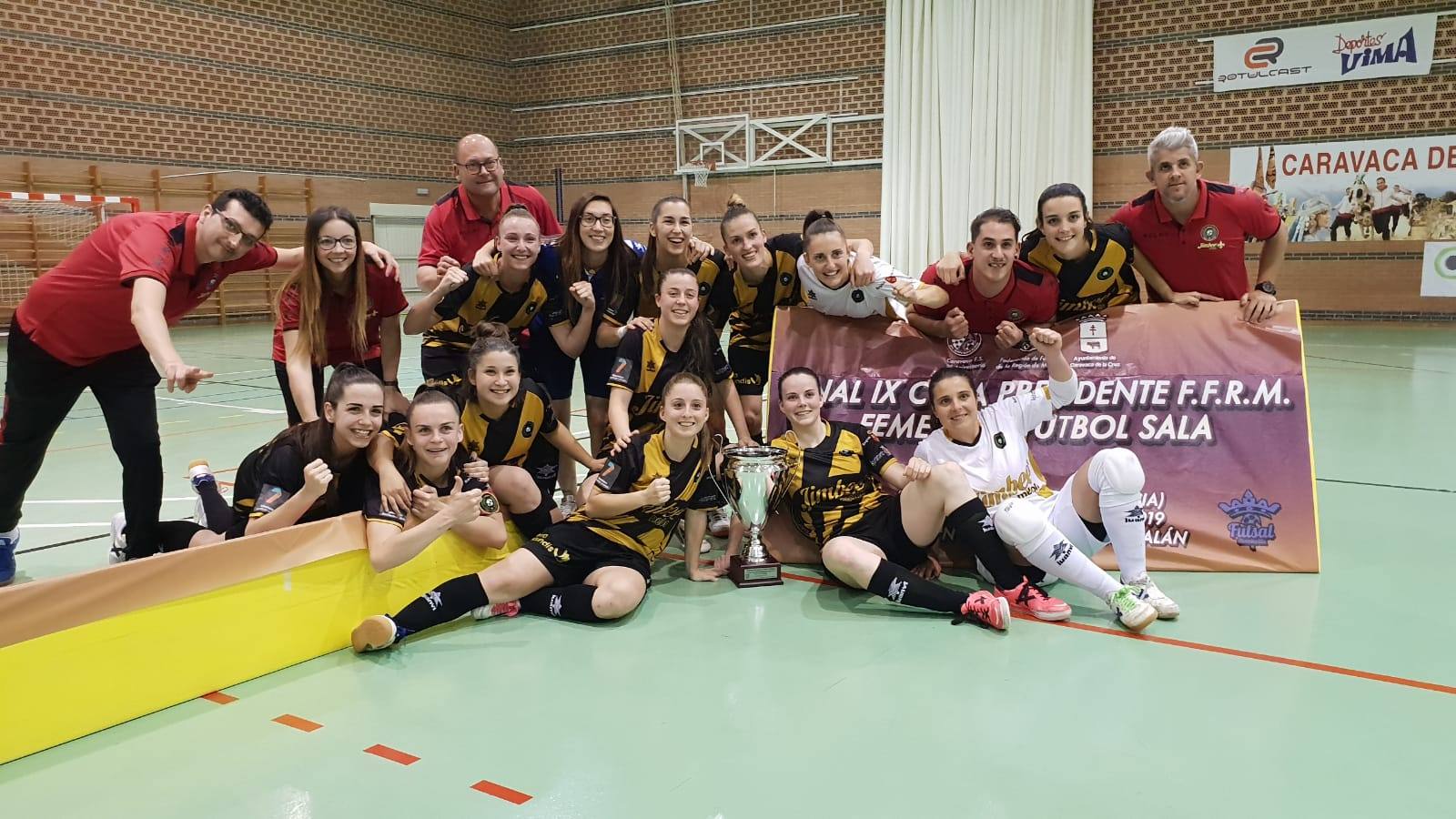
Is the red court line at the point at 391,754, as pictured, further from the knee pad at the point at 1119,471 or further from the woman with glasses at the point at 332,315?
the knee pad at the point at 1119,471

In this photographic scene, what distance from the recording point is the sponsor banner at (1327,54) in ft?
42.7

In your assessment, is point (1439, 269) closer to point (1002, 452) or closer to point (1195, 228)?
point (1195, 228)

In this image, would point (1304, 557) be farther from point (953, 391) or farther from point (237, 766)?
point (237, 766)

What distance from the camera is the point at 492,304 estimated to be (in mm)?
4742

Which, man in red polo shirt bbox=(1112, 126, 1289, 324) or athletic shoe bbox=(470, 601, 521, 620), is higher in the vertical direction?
man in red polo shirt bbox=(1112, 126, 1289, 324)

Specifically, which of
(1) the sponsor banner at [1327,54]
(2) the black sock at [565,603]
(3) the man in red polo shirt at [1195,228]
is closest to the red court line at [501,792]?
(2) the black sock at [565,603]

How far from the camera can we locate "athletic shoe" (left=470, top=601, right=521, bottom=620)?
372 cm

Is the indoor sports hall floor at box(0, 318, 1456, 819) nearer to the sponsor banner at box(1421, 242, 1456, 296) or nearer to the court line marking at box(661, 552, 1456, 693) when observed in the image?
the court line marking at box(661, 552, 1456, 693)

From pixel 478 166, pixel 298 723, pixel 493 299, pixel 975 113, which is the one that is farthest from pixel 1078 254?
pixel 975 113

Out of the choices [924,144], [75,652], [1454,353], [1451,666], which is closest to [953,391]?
[1451,666]

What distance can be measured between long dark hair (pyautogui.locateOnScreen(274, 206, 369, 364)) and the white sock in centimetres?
312

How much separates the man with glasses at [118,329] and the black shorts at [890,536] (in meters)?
2.60

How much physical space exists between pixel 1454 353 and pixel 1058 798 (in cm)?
1139

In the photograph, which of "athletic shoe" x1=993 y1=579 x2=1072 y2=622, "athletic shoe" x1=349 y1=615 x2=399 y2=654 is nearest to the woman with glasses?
"athletic shoe" x1=349 y1=615 x2=399 y2=654
